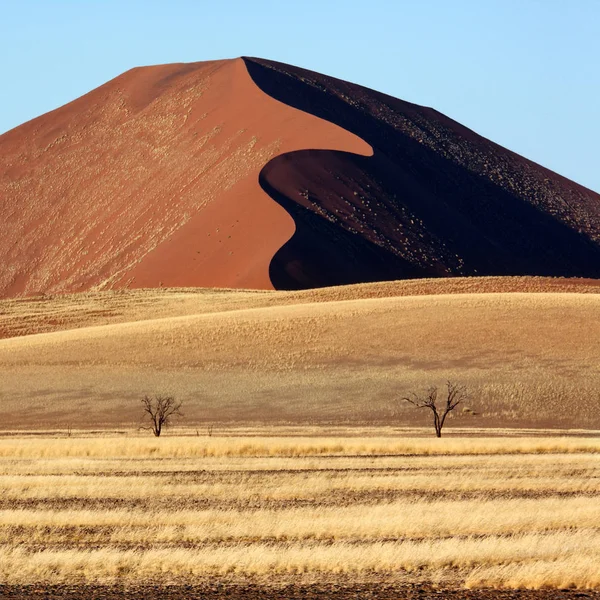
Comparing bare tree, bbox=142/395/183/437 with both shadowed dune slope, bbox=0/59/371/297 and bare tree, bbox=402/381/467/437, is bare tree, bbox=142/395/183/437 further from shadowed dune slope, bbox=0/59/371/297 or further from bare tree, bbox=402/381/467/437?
shadowed dune slope, bbox=0/59/371/297

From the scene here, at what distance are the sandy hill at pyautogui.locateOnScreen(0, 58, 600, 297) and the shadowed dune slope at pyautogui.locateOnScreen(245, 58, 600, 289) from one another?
0.68ft

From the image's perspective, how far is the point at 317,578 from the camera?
12.6 meters

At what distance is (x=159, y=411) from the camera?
40.8 meters

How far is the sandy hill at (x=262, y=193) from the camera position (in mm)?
98000

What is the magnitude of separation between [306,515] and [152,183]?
324ft

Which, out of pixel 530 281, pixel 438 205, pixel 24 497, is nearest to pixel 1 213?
pixel 438 205

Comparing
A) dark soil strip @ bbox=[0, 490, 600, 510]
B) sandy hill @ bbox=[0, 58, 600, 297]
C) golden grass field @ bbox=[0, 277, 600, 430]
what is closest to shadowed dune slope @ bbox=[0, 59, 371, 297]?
sandy hill @ bbox=[0, 58, 600, 297]

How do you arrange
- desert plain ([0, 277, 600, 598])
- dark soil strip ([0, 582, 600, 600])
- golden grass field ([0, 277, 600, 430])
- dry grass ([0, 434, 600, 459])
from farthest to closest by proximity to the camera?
golden grass field ([0, 277, 600, 430]) → dry grass ([0, 434, 600, 459]) → desert plain ([0, 277, 600, 598]) → dark soil strip ([0, 582, 600, 600])

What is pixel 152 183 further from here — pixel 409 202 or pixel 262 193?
pixel 409 202

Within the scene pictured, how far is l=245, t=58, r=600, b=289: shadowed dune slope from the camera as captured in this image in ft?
329

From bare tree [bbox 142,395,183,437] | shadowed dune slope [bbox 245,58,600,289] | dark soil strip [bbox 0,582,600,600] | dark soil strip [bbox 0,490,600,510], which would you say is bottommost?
bare tree [bbox 142,395,183,437]

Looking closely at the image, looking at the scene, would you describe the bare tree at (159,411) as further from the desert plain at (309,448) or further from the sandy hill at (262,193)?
the sandy hill at (262,193)

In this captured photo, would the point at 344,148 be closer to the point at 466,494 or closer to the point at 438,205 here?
the point at 438,205

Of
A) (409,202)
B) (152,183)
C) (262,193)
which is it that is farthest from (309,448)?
(152,183)
